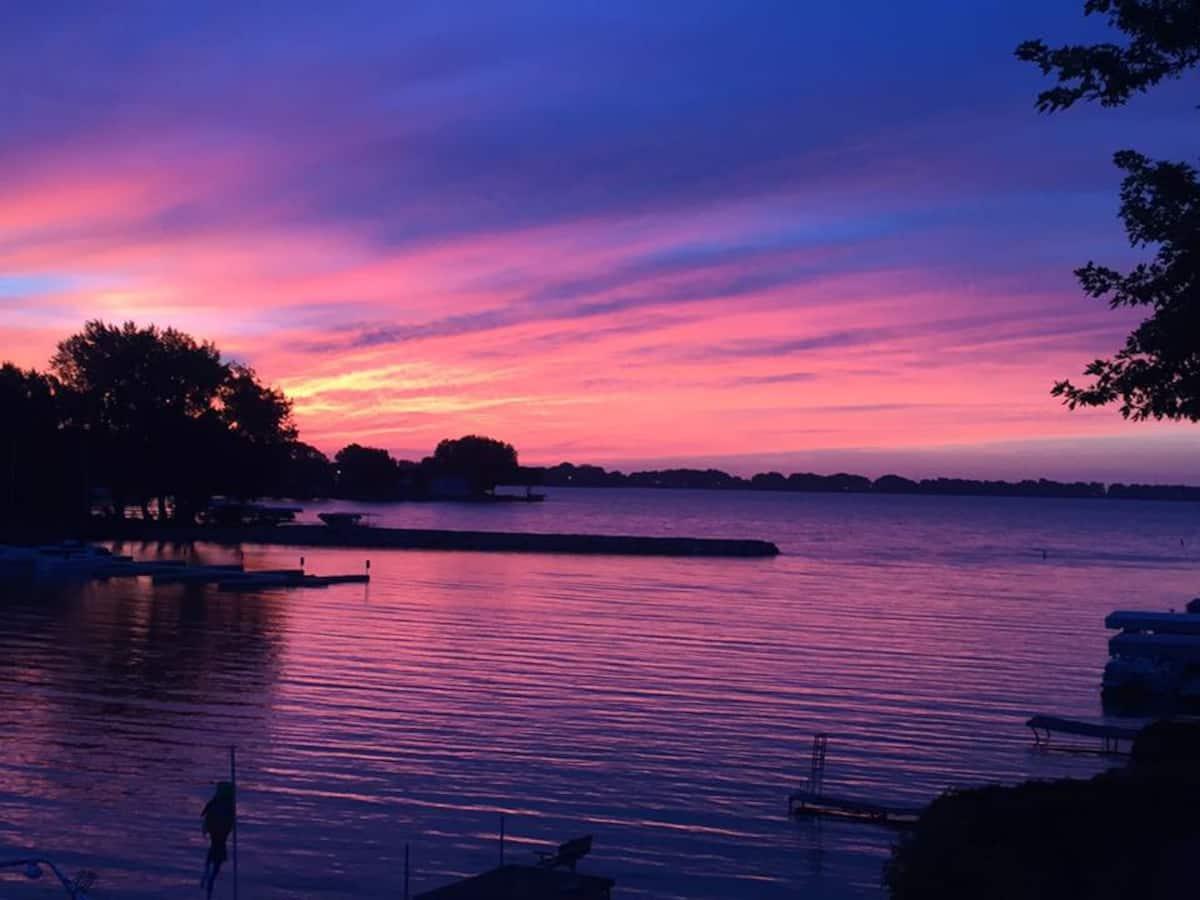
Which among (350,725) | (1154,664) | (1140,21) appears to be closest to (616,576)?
(1154,664)

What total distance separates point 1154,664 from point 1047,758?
17.0m

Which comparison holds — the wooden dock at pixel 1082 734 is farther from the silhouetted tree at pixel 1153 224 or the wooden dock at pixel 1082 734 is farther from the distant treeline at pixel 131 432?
the distant treeline at pixel 131 432

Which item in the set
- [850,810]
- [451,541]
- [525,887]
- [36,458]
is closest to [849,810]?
[850,810]

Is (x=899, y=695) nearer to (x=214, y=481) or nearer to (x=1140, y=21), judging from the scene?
(x=1140, y=21)

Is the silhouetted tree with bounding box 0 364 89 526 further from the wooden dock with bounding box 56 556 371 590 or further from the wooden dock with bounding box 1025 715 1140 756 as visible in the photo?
the wooden dock with bounding box 1025 715 1140 756

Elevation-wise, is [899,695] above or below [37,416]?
below

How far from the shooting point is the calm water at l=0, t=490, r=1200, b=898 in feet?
71.5

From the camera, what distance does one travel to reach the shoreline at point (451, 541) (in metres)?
118

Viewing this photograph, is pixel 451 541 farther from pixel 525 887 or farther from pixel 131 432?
pixel 525 887

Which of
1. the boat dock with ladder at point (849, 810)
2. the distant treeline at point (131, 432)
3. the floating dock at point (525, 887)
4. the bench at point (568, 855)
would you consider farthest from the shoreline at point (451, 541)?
the floating dock at point (525, 887)

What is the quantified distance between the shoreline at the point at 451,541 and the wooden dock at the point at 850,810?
9211 centimetres

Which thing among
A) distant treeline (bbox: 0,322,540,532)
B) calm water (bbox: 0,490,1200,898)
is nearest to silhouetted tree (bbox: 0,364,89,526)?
distant treeline (bbox: 0,322,540,532)

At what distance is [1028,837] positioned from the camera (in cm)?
1272

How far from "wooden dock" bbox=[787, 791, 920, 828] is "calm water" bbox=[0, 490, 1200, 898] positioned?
450 mm
